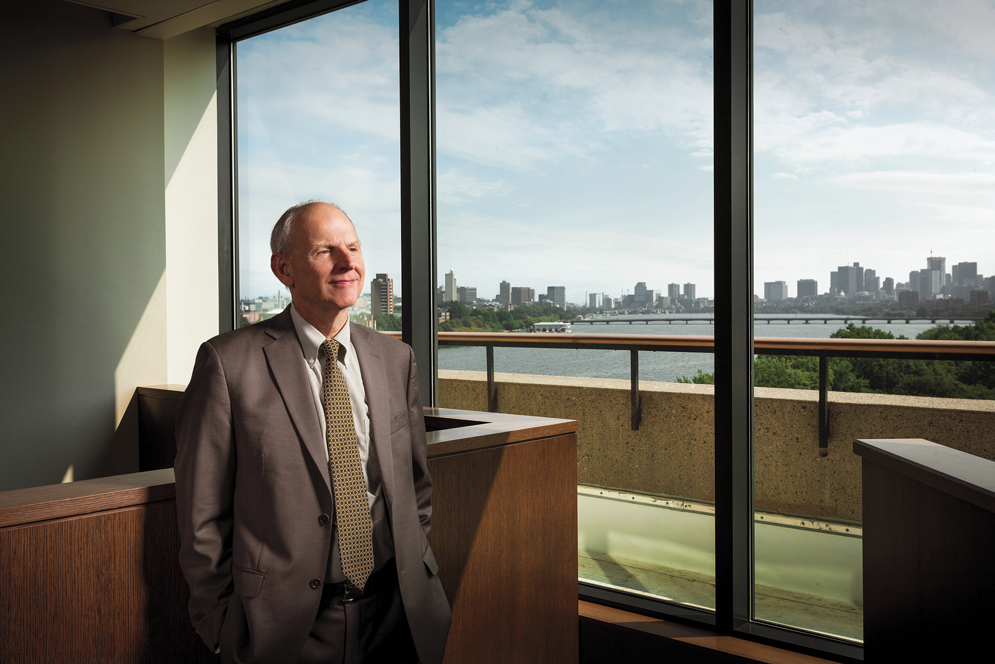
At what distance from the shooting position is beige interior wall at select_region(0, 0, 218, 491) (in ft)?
12.8

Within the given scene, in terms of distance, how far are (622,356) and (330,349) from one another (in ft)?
6.35

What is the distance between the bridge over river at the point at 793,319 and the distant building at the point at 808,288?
0.09m

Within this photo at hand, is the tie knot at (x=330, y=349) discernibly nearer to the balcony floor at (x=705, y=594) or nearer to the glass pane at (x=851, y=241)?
the glass pane at (x=851, y=241)

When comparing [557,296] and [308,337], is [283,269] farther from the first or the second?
[557,296]

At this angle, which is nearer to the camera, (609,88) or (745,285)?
(745,285)

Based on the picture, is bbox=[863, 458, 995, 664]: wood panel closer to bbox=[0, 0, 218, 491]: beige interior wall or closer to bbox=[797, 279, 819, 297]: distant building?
bbox=[797, 279, 819, 297]: distant building

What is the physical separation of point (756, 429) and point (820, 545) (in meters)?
0.49

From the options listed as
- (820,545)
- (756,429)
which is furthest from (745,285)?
(820,545)

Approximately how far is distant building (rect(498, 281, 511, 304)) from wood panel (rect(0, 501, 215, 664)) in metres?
2.26

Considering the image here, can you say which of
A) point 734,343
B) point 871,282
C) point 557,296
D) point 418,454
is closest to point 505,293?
point 557,296

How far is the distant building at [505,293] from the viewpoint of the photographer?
3662 millimetres

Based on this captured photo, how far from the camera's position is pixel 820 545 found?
8.98 feet

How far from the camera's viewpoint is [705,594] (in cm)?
302

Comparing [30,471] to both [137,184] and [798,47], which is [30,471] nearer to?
[137,184]
